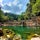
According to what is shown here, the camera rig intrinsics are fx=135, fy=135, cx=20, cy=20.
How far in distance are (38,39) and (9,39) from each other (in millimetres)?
628

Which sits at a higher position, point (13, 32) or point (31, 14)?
point (31, 14)

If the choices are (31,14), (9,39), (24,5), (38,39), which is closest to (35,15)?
(31,14)

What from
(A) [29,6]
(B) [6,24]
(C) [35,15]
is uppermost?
(A) [29,6]

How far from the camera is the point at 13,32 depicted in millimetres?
2980

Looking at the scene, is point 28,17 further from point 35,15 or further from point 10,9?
point 10,9

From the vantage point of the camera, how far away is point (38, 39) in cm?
285

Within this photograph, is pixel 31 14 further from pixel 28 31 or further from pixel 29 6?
pixel 28 31

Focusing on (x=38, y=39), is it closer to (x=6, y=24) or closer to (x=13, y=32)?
(x=13, y=32)

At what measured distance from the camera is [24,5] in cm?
303

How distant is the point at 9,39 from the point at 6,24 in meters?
0.35

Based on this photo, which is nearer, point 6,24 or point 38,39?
point 38,39

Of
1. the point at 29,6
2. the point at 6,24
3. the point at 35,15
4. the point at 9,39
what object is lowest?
the point at 9,39

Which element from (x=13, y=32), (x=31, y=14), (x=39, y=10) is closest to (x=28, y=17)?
(x=31, y=14)

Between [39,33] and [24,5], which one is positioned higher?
[24,5]
